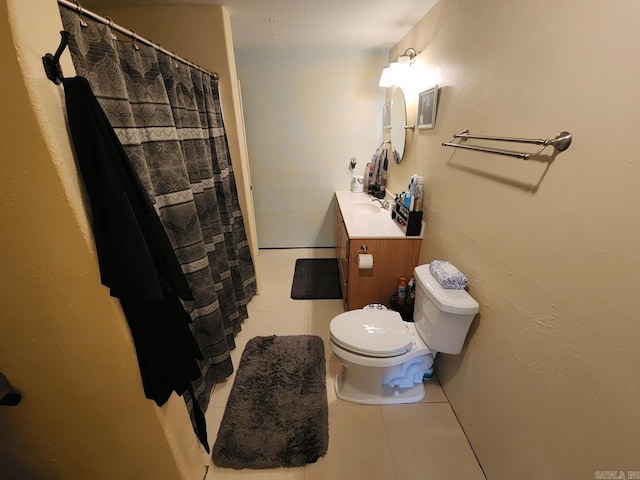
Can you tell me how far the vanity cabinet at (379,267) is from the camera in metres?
1.89

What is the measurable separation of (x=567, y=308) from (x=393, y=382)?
106 cm

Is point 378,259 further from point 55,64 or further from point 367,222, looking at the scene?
point 55,64

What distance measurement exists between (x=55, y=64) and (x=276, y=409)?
66.7 inches

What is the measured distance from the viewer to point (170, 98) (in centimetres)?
133

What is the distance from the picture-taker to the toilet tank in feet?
4.16

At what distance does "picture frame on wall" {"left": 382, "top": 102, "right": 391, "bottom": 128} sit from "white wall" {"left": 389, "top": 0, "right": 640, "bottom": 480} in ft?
3.86

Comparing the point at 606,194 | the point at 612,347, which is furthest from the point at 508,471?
the point at 606,194

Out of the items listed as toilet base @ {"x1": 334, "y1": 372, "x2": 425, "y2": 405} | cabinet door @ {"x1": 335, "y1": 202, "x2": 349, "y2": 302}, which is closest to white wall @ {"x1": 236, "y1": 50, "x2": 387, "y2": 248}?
cabinet door @ {"x1": 335, "y1": 202, "x2": 349, "y2": 302}

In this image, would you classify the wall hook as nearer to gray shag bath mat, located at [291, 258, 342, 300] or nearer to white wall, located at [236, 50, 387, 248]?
gray shag bath mat, located at [291, 258, 342, 300]

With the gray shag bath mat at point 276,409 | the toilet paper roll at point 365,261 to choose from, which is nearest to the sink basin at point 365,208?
the toilet paper roll at point 365,261

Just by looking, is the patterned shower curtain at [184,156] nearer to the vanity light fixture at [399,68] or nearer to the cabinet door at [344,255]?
the cabinet door at [344,255]

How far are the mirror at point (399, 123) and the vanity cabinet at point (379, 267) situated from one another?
83 centimetres

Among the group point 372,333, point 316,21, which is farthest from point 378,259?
point 316,21

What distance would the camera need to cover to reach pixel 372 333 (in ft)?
4.93
